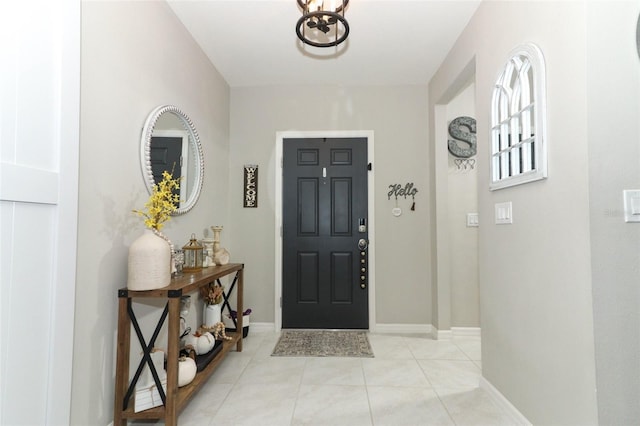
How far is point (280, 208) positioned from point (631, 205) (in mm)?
2627

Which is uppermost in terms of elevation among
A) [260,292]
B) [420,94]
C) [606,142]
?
[420,94]

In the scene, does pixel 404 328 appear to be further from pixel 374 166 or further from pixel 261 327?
pixel 374 166

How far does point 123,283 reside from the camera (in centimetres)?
167

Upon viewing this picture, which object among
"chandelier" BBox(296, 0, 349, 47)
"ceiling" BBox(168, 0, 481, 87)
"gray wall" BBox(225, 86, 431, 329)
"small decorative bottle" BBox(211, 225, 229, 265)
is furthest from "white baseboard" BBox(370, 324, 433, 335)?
"chandelier" BBox(296, 0, 349, 47)

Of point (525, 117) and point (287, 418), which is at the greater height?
point (525, 117)

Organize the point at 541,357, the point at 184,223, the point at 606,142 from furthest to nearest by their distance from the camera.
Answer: the point at 184,223 → the point at 541,357 → the point at 606,142

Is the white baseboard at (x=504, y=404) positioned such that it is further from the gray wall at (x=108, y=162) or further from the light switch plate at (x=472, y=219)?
the gray wall at (x=108, y=162)

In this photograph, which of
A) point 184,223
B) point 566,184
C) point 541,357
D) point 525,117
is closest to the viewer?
point 566,184

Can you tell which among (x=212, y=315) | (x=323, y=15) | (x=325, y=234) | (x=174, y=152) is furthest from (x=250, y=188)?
(x=323, y=15)

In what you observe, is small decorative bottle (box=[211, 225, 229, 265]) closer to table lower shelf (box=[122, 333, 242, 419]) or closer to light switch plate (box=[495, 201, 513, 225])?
table lower shelf (box=[122, 333, 242, 419])

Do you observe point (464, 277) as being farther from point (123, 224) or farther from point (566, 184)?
point (123, 224)

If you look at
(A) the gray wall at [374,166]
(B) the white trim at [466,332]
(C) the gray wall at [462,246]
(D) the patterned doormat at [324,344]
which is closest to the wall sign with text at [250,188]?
(A) the gray wall at [374,166]

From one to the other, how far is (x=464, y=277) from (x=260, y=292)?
6.90 ft

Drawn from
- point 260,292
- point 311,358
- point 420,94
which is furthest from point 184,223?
point 420,94
